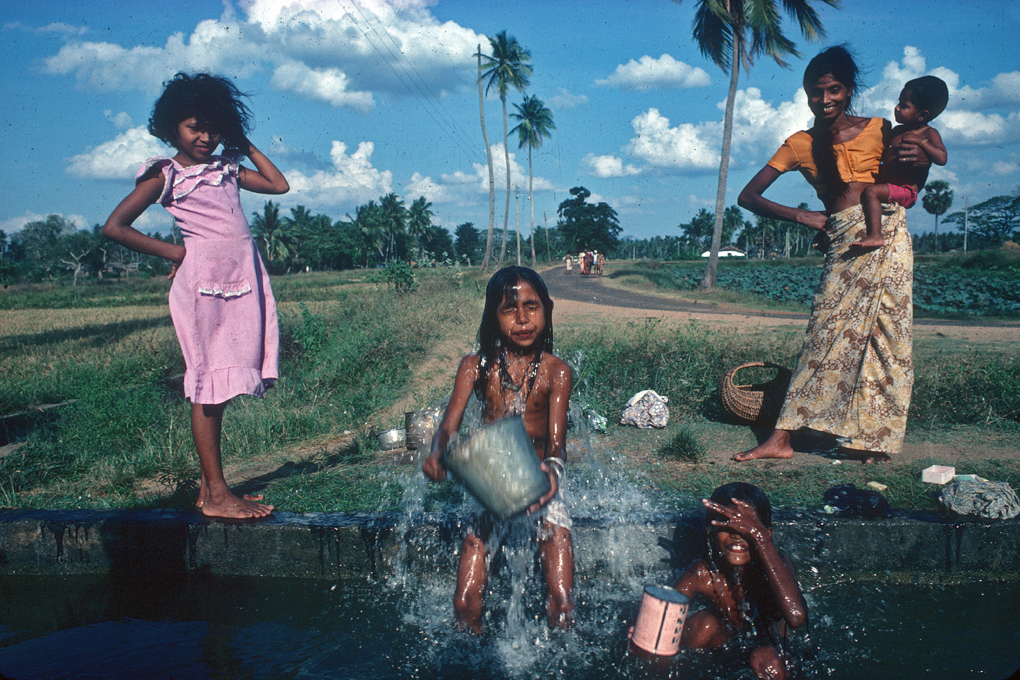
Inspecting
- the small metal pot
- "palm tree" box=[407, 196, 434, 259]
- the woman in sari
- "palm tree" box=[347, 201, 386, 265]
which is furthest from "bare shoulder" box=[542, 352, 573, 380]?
"palm tree" box=[347, 201, 386, 265]

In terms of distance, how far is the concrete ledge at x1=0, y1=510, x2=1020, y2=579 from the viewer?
8.75 feet

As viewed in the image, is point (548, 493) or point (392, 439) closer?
point (548, 493)

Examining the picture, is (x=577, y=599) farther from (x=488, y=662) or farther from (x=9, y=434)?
(x=9, y=434)

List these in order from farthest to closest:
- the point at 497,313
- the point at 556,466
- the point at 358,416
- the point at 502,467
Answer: the point at 358,416
the point at 497,313
the point at 556,466
the point at 502,467

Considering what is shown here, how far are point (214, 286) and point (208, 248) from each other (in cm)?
17

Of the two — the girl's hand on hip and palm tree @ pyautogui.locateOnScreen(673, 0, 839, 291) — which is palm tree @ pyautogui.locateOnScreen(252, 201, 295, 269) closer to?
palm tree @ pyautogui.locateOnScreen(673, 0, 839, 291)

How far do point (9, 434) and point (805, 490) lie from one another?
19.5 ft

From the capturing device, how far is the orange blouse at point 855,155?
3.57m

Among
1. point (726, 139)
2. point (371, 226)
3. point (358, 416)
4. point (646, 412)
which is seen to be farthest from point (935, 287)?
point (371, 226)

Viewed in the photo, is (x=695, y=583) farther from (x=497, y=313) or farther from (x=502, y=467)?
(x=497, y=313)

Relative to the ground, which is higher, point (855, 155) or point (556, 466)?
point (855, 155)

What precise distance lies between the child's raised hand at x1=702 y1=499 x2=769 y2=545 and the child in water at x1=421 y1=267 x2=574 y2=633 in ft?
1.76

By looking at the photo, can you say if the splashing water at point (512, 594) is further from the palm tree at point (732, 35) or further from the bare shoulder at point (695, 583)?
the palm tree at point (732, 35)

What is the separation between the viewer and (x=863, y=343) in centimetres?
363
